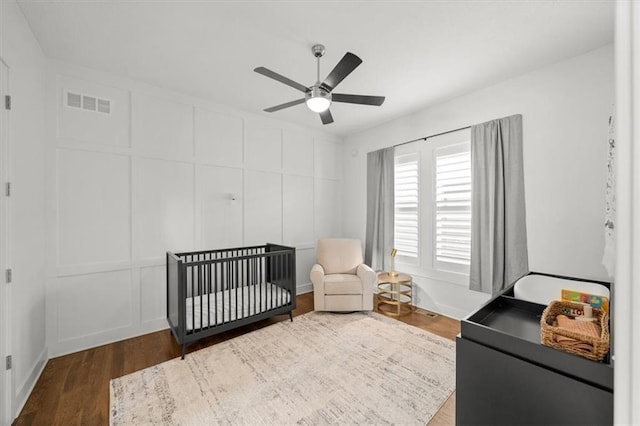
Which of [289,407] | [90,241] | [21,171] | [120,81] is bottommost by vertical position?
[289,407]

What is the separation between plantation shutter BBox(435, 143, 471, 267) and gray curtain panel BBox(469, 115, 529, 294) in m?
0.12

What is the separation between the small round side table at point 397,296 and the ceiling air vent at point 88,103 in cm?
359

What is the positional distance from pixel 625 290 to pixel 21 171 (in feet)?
9.93

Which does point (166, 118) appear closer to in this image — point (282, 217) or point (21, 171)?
point (21, 171)

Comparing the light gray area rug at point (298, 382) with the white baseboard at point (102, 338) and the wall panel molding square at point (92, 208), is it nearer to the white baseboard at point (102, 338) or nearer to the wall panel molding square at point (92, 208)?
the white baseboard at point (102, 338)

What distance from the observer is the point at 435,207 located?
350 centimetres

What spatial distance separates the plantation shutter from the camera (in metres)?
3.20

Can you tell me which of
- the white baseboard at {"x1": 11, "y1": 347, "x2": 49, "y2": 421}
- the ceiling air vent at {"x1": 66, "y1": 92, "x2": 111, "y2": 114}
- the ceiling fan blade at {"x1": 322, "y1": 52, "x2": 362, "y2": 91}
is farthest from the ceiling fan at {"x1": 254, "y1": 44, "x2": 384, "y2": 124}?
the white baseboard at {"x1": 11, "y1": 347, "x2": 49, "y2": 421}

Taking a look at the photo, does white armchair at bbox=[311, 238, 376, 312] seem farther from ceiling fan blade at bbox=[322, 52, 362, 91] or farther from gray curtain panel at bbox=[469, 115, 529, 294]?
ceiling fan blade at bbox=[322, 52, 362, 91]

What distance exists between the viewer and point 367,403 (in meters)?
1.87

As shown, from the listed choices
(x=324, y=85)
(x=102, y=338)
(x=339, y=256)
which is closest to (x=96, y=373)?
(x=102, y=338)

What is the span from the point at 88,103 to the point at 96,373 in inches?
95.7

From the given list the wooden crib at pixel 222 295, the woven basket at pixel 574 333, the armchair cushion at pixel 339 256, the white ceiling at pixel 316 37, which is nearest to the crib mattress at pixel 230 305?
the wooden crib at pixel 222 295

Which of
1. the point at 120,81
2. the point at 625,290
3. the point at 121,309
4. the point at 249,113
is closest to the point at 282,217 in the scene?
the point at 249,113
